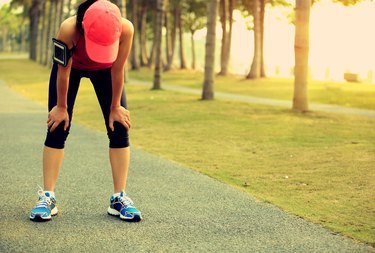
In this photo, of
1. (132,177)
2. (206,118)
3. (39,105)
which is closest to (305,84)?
(206,118)

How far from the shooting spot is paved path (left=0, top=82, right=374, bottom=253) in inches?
170

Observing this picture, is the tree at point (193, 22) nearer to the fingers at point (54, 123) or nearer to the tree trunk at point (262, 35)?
the tree trunk at point (262, 35)

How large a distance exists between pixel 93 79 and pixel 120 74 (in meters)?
0.30

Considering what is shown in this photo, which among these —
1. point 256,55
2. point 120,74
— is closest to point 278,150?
point 120,74

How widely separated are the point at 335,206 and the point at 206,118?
9234mm

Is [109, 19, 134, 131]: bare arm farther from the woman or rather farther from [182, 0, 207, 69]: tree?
[182, 0, 207, 69]: tree

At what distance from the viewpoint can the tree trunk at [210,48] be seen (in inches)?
778

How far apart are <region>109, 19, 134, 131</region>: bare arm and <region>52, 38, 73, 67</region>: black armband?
0.35 metres

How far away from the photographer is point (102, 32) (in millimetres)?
4387

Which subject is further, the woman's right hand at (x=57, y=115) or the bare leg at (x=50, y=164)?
the bare leg at (x=50, y=164)

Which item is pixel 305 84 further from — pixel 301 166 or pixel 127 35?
pixel 127 35

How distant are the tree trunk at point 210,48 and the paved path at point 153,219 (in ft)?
39.7

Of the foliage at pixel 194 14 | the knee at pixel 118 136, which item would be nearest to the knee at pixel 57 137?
the knee at pixel 118 136

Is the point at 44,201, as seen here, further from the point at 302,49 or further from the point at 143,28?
the point at 143,28
